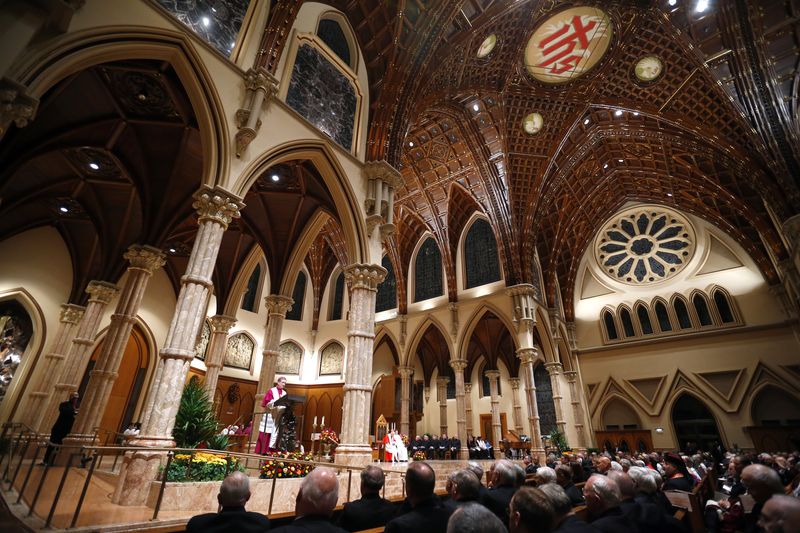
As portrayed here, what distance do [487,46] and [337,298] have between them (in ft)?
44.3

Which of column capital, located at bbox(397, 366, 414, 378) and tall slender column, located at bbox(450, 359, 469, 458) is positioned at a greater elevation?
column capital, located at bbox(397, 366, 414, 378)

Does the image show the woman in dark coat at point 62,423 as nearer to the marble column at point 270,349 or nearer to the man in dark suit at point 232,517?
the marble column at point 270,349

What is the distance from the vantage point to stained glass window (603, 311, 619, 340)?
778 inches

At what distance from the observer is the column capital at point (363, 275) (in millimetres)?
8609

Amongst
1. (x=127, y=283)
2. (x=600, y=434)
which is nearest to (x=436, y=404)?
(x=600, y=434)

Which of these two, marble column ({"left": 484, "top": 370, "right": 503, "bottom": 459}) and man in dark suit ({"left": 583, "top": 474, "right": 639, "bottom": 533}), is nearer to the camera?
man in dark suit ({"left": 583, "top": 474, "right": 639, "bottom": 533})

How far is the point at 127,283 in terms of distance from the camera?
9477mm

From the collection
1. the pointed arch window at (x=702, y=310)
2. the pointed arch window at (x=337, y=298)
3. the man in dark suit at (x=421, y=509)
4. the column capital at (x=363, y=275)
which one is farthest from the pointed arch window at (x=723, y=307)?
the man in dark suit at (x=421, y=509)

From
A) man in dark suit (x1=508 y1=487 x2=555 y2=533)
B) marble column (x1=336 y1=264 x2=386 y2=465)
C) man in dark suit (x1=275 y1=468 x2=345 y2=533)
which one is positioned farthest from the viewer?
marble column (x1=336 y1=264 x2=386 y2=465)

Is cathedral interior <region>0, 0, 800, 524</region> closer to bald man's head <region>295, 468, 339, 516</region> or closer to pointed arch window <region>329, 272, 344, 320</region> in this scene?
pointed arch window <region>329, 272, 344, 320</region>

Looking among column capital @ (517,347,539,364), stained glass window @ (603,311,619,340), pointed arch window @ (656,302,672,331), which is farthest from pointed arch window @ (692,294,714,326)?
column capital @ (517,347,539,364)

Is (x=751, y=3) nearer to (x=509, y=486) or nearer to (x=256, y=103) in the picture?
(x=256, y=103)

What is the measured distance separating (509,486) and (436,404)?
60.6 ft

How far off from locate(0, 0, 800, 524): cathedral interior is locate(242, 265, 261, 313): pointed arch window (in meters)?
0.14
